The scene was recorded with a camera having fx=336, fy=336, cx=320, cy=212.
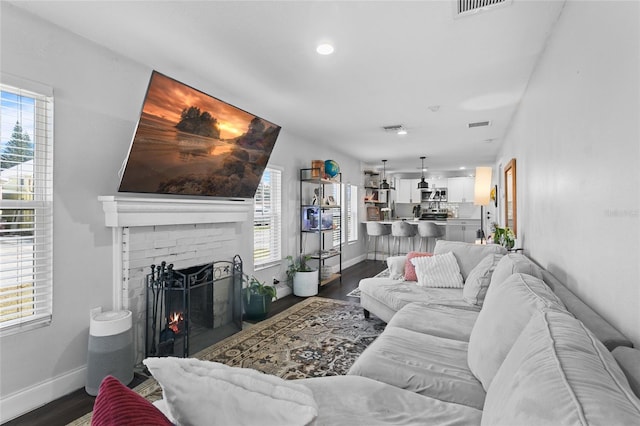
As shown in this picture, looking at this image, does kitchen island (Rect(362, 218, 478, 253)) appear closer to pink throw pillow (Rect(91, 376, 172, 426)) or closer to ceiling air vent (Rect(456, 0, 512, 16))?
A: ceiling air vent (Rect(456, 0, 512, 16))

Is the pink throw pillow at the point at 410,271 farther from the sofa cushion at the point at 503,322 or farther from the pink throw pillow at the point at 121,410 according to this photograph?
the pink throw pillow at the point at 121,410

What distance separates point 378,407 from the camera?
1.31m

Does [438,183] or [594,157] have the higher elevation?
[438,183]

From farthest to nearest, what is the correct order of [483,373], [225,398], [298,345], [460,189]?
[460,189] → [298,345] → [483,373] → [225,398]

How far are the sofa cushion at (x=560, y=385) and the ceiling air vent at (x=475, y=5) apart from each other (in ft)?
A: 5.75

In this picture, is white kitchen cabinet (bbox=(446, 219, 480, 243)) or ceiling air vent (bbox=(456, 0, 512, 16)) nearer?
ceiling air vent (bbox=(456, 0, 512, 16))

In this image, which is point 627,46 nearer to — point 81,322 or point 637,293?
point 637,293

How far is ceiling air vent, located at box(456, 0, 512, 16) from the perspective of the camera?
1.91 meters

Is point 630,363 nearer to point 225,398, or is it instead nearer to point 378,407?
point 378,407

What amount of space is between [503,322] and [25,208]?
2743 mm

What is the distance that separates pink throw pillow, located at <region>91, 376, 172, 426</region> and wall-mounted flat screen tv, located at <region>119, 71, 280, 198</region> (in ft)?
6.95

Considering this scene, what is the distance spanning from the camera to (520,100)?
11.8 feet

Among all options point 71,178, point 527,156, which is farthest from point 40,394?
point 527,156

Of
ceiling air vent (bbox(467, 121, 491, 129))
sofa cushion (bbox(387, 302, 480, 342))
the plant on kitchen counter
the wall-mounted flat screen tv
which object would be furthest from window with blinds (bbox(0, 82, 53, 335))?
ceiling air vent (bbox(467, 121, 491, 129))
